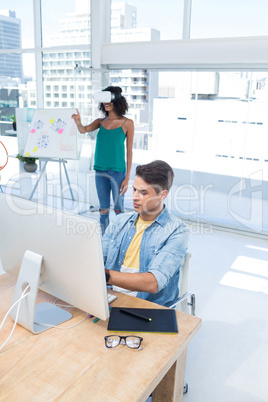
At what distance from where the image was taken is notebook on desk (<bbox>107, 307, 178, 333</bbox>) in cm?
145

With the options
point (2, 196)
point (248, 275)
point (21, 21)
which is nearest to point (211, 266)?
point (248, 275)

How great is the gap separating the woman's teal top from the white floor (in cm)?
125

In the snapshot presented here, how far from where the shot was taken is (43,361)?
4.21 feet

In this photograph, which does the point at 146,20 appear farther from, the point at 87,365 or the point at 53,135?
the point at 87,365

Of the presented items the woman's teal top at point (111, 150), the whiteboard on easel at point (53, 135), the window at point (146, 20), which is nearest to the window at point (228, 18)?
the window at point (146, 20)

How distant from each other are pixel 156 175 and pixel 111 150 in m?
2.09

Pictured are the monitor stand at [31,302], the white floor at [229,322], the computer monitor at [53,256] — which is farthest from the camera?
the white floor at [229,322]

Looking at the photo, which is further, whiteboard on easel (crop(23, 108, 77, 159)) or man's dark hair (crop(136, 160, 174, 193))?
whiteboard on easel (crop(23, 108, 77, 159))

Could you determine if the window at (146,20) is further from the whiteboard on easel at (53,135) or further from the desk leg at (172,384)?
Result: the desk leg at (172,384)

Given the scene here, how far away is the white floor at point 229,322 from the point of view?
2.14m

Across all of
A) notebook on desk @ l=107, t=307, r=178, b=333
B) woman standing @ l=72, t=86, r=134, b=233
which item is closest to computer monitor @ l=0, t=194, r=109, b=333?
notebook on desk @ l=107, t=307, r=178, b=333

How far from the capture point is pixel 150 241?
1929 millimetres

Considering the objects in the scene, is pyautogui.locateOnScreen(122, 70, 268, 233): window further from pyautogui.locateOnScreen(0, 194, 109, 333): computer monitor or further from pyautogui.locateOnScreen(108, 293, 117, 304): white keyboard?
pyautogui.locateOnScreen(0, 194, 109, 333): computer monitor

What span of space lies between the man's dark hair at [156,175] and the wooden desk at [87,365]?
0.73 m
